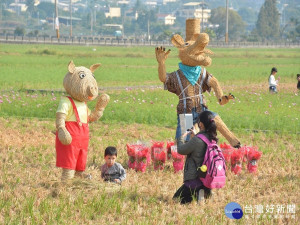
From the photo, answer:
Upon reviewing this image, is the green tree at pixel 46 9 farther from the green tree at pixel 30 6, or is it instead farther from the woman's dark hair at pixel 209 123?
the woman's dark hair at pixel 209 123

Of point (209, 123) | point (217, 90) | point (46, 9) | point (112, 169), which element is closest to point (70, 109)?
point (112, 169)

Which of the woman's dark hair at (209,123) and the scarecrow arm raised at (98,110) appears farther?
the scarecrow arm raised at (98,110)

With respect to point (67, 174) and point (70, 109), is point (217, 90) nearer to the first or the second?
point (70, 109)

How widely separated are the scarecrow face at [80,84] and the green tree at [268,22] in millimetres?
108601

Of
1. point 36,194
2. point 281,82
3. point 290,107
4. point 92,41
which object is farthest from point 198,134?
point 92,41

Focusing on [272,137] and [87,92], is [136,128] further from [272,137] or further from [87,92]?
[87,92]

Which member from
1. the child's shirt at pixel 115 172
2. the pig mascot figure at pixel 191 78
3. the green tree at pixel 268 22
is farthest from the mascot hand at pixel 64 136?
the green tree at pixel 268 22

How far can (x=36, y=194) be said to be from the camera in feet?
25.8

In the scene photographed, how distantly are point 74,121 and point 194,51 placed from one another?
6.61 ft

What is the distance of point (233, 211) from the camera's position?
7496mm

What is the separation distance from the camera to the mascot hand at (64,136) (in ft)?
26.3

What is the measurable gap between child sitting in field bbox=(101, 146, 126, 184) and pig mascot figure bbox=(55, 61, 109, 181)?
36 cm

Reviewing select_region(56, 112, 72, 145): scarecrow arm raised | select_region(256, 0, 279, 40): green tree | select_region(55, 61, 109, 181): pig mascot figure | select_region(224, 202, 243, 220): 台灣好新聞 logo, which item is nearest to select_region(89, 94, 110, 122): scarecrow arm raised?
select_region(55, 61, 109, 181): pig mascot figure

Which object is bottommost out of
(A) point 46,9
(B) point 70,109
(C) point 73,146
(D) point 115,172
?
(D) point 115,172
